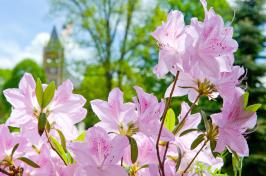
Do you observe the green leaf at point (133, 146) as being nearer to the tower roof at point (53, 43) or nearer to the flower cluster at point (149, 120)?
the flower cluster at point (149, 120)

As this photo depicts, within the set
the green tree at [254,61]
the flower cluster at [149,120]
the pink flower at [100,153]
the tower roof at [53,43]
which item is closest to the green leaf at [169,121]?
the flower cluster at [149,120]

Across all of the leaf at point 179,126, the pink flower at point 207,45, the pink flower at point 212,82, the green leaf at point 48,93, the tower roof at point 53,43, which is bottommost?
the leaf at point 179,126

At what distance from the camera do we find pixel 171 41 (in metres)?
0.60

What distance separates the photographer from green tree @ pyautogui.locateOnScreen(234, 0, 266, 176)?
7805mm

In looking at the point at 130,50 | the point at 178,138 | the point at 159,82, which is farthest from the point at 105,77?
the point at 178,138

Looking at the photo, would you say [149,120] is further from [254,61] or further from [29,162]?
[254,61]

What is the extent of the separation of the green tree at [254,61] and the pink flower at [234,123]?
7.18m

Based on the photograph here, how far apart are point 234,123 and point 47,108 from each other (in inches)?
9.6

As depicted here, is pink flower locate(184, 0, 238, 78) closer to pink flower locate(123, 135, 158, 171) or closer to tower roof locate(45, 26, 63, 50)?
pink flower locate(123, 135, 158, 171)

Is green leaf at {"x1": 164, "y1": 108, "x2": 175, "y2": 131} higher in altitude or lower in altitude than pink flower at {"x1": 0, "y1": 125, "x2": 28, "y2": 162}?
higher

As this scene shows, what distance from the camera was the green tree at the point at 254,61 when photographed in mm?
7805

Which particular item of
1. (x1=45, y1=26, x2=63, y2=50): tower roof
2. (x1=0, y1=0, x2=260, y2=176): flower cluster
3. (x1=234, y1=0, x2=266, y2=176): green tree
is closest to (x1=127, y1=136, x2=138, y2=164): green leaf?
(x1=0, y1=0, x2=260, y2=176): flower cluster

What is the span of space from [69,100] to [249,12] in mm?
8998

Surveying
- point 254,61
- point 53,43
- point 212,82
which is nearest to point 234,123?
point 212,82
